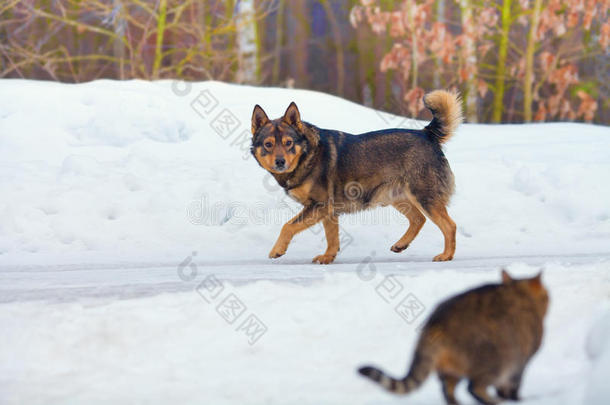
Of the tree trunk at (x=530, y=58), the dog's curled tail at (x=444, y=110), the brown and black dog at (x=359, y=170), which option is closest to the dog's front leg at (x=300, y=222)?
the brown and black dog at (x=359, y=170)

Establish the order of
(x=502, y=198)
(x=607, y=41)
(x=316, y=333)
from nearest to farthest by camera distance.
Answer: (x=316, y=333) < (x=502, y=198) < (x=607, y=41)

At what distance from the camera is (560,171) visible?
951 centimetres

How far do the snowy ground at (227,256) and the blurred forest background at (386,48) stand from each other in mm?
3928

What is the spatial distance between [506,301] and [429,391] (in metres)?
0.70

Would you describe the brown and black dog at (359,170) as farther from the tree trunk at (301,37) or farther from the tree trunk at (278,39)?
the tree trunk at (301,37)

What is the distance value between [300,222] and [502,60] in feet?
39.6

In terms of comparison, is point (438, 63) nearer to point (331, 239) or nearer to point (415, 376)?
point (331, 239)

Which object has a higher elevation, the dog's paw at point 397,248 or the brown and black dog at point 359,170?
the brown and black dog at point 359,170

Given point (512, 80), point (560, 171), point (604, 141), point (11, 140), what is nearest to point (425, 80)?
point (512, 80)

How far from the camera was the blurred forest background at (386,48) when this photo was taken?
1558 cm

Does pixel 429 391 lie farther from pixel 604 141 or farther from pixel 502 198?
pixel 604 141

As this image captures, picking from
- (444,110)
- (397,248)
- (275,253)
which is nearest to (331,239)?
(275,253)

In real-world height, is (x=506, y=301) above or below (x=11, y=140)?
above

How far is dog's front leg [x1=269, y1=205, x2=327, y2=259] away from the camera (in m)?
6.89
